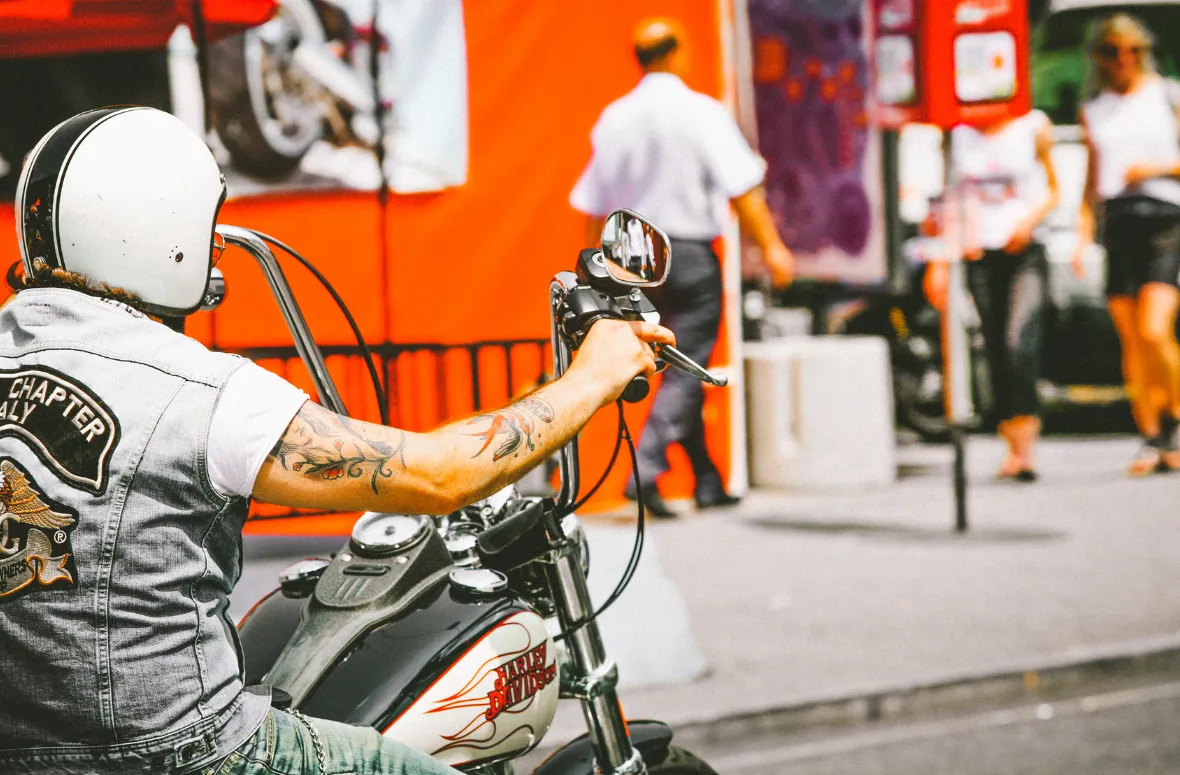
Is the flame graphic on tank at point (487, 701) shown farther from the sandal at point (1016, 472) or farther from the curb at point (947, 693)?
the sandal at point (1016, 472)

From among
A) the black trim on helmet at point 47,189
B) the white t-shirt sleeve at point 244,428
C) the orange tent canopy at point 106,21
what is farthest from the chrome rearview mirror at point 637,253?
the orange tent canopy at point 106,21

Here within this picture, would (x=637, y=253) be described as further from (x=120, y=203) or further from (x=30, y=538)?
(x=30, y=538)

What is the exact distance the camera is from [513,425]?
6.47 feet

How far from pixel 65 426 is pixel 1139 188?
25.1 feet

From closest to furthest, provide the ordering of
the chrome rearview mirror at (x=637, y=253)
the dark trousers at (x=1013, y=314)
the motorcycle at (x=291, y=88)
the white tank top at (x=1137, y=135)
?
the chrome rearview mirror at (x=637, y=253) < the motorcycle at (x=291, y=88) < the dark trousers at (x=1013, y=314) < the white tank top at (x=1137, y=135)

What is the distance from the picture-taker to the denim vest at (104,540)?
1.70m

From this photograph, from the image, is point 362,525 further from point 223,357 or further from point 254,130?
point 254,130

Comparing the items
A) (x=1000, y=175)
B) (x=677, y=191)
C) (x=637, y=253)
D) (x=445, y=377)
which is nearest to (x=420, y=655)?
(x=637, y=253)

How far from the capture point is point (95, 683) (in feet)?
5.69

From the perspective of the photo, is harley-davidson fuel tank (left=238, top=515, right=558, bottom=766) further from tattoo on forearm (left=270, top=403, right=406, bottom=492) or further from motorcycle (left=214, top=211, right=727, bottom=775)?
tattoo on forearm (left=270, top=403, right=406, bottom=492)

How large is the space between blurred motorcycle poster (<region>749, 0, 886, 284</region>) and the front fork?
6.97 m

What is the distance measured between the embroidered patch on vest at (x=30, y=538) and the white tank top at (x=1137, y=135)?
25.1 feet

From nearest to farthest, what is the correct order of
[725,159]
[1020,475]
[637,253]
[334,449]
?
[334,449] < [637,253] < [725,159] < [1020,475]

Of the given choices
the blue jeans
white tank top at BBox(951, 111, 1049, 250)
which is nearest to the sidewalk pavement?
white tank top at BBox(951, 111, 1049, 250)
